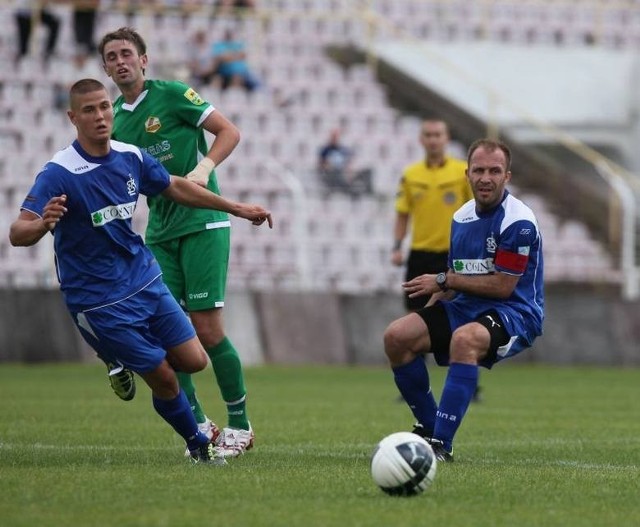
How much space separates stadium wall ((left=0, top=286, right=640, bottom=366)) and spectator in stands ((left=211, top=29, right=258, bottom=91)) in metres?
7.38

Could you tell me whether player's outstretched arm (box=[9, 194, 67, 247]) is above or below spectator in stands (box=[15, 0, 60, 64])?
below

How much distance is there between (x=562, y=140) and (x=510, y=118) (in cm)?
187

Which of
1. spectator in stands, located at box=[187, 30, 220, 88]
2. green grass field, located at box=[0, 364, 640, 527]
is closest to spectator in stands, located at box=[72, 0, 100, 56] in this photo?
spectator in stands, located at box=[187, 30, 220, 88]

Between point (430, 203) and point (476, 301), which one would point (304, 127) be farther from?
point (476, 301)

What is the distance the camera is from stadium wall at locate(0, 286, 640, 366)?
59.4 ft

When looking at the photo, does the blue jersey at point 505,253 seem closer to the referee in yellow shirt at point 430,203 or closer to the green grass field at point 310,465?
the green grass field at point 310,465

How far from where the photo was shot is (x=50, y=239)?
18.8 m

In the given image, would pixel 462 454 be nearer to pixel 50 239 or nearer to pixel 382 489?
pixel 382 489

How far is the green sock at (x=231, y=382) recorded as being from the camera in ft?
29.6

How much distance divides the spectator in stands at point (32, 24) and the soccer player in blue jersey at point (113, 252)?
56.9 feet

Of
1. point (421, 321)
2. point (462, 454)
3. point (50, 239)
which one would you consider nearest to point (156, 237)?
point (421, 321)

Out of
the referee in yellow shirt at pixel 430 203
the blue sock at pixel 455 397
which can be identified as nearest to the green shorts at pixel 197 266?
the blue sock at pixel 455 397

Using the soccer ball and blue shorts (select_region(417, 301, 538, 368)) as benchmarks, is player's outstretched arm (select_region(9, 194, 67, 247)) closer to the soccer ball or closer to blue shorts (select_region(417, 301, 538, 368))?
the soccer ball

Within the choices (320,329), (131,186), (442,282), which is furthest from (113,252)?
(320,329)
